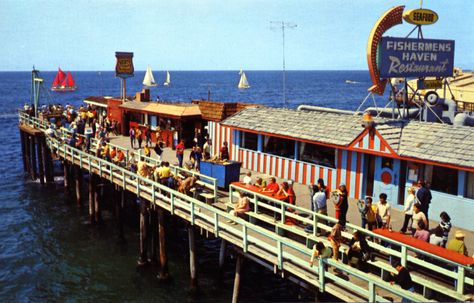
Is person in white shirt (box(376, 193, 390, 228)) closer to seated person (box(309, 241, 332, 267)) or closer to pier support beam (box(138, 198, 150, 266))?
seated person (box(309, 241, 332, 267))

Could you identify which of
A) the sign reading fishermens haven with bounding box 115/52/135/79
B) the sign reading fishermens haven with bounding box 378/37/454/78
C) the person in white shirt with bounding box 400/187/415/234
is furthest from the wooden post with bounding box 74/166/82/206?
the person in white shirt with bounding box 400/187/415/234

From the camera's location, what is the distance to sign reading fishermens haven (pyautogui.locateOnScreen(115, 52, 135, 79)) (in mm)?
36625

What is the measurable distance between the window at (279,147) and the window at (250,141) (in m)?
0.63

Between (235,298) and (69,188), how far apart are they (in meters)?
17.9

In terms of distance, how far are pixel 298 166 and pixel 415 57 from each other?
6290mm

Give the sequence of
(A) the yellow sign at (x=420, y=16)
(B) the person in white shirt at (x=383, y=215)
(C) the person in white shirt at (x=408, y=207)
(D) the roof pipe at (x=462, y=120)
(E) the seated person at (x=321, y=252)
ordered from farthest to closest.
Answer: (D) the roof pipe at (x=462, y=120), (A) the yellow sign at (x=420, y=16), (C) the person in white shirt at (x=408, y=207), (B) the person in white shirt at (x=383, y=215), (E) the seated person at (x=321, y=252)

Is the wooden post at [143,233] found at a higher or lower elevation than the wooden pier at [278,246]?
lower

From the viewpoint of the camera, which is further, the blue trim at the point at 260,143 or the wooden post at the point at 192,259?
the blue trim at the point at 260,143

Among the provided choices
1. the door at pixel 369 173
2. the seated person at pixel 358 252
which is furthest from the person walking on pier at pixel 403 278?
the door at pixel 369 173

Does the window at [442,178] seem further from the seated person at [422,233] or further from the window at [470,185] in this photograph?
the seated person at [422,233]

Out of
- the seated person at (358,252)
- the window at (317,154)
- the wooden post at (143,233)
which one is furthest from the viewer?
the wooden post at (143,233)

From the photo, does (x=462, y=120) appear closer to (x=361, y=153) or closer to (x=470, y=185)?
(x=361, y=153)

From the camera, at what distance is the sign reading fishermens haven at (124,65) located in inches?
1442

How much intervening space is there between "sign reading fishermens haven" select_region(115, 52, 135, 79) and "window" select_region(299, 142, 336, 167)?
21000 mm
